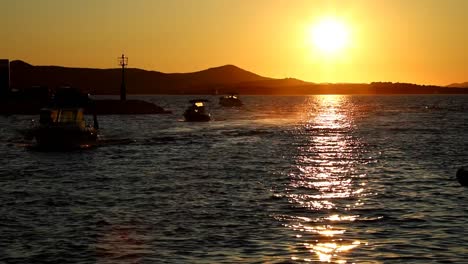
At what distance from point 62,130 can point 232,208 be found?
123ft

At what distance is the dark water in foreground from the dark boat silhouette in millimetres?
1585

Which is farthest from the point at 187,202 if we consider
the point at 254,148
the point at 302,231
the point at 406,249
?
the point at 254,148

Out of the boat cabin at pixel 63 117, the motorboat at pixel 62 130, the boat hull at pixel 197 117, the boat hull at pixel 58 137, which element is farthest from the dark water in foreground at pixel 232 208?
the boat hull at pixel 197 117

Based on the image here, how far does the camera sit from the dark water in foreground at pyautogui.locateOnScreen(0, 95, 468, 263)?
2672 centimetres

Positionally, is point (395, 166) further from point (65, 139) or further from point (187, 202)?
point (65, 139)

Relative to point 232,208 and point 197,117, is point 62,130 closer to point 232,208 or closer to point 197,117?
point 232,208

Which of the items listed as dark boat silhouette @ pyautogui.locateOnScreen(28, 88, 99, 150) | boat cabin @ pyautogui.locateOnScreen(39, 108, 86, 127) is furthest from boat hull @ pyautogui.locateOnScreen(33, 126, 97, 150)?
boat cabin @ pyautogui.locateOnScreen(39, 108, 86, 127)

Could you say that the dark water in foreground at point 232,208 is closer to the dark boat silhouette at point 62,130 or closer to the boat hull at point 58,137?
the boat hull at point 58,137

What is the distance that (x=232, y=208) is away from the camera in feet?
119

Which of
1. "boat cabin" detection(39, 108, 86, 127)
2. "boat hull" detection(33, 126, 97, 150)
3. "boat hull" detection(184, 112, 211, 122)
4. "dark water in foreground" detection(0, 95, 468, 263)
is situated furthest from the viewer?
"boat hull" detection(184, 112, 211, 122)

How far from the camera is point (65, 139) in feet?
229

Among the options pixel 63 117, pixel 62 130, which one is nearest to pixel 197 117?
pixel 63 117

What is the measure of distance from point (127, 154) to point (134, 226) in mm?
40654

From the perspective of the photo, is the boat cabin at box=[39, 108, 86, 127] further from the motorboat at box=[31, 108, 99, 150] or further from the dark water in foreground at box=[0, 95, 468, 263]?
the dark water in foreground at box=[0, 95, 468, 263]
